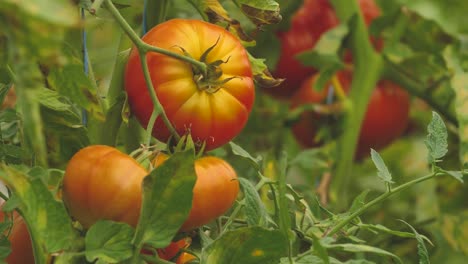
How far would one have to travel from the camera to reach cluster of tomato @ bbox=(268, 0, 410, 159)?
1470 mm

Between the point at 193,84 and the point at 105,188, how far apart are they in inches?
4.6

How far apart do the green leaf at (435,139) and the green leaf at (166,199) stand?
202 mm

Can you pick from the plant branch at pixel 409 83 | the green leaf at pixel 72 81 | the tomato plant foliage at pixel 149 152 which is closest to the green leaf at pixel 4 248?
the tomato plant foliage at pixel 149 152

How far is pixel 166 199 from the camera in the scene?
535 mm

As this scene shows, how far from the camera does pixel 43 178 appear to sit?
0.54 meters

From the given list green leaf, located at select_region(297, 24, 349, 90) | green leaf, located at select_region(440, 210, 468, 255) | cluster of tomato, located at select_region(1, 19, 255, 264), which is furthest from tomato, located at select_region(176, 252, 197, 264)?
green leaf, located at select_region(440, 210, 468, 255)

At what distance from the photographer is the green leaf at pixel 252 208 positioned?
586 millimetres

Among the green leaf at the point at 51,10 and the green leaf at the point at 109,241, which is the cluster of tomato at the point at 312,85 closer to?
the green leaf at the point at 109,241

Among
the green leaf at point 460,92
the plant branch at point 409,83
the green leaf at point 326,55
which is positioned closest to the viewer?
the green leaf at point 460,92

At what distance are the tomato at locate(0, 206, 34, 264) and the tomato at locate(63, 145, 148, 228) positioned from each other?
3.5 inches

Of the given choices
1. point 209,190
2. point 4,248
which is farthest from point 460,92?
point 4,248

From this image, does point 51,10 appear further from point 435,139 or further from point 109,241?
point 435,139

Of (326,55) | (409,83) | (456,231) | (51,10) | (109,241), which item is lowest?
(456,231)

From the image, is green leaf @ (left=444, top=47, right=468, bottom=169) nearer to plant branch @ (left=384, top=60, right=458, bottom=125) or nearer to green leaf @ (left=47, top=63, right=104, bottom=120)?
plant branch @ (left=384, top=60, right=458, bottom=125)
